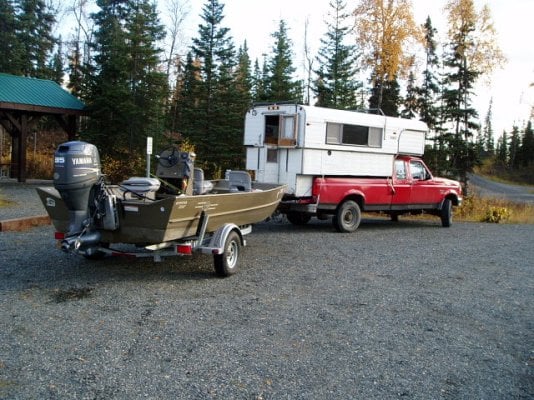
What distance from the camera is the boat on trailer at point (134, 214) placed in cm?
607

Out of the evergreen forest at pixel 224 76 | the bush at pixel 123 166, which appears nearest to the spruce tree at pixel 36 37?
the evergreen forest at pixel 224 76

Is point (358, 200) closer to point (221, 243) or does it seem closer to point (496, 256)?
point (496, 256)

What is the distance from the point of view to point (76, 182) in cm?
605

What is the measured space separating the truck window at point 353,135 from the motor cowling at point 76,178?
6435mm

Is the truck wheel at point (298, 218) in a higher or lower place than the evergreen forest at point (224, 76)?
lower

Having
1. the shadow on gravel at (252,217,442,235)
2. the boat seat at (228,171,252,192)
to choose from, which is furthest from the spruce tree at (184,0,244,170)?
the boat seat at (228,171,252,192)

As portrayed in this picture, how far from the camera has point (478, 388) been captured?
153 inches

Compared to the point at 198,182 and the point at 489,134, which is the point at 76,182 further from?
the point at 489,134

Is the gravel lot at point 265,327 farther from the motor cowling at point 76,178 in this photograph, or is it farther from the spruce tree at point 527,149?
the spruce tree at point 527,149

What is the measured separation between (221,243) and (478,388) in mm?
3808

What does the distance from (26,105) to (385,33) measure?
1838cm

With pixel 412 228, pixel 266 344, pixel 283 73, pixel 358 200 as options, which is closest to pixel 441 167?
pixel 283 73

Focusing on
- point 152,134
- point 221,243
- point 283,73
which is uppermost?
point 283,73

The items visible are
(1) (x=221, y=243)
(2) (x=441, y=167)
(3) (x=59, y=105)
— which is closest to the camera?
(1) (x=221, y=243)
